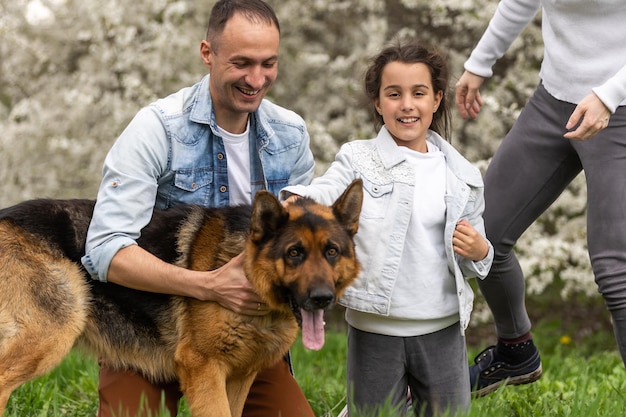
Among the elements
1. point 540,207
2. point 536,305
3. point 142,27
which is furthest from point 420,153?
point 536,305

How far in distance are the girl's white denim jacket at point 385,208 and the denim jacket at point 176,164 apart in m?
0.52

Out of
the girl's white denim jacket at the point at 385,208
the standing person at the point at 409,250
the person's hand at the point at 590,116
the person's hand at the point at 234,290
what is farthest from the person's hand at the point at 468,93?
the person's hand at the point at 234,290

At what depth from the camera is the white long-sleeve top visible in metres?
3.75

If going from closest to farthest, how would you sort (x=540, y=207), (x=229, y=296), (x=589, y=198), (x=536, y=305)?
(x=229, y=296) < (x=589, y=198) < (x=540, y=207) < (x=536, y=305)

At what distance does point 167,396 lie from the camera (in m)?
4.11

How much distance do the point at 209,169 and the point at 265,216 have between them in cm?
78

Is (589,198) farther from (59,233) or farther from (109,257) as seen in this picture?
(59,233)

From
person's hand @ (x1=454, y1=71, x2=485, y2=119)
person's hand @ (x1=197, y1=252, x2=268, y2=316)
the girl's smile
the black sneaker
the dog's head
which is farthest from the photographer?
person's hand @ (x1=454, y1=71, x2=485, y2=119)

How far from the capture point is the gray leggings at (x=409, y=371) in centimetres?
364

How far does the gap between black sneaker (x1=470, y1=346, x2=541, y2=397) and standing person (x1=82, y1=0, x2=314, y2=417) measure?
36.7 inches

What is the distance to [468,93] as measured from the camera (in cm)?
449

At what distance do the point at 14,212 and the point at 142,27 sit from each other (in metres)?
4.63

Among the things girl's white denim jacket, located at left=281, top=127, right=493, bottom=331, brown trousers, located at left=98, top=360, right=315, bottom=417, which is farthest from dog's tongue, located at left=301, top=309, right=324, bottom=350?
brown trousers, located at left=98, top=360, right=315, bottom=417

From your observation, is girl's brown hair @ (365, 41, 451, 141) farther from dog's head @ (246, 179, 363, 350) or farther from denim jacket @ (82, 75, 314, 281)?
dog's head @ (246, 179, 363, 350)
